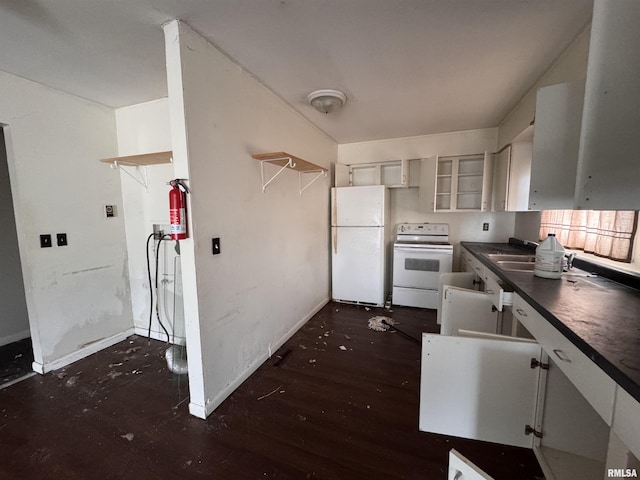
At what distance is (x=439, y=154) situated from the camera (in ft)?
11.5

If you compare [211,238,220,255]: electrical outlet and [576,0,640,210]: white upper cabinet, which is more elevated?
[576,0,640,210]: white upper cabinet

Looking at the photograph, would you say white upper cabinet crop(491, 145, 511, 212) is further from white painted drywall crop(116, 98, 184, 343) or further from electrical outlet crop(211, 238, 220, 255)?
white painted drywall crop(116, 98, 184, 343)

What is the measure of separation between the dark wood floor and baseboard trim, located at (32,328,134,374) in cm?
7

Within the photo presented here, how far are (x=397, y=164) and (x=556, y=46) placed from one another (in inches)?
82.7

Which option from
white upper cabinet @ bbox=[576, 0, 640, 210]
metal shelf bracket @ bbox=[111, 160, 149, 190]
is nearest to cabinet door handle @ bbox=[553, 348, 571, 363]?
white upper cabinet @ bbox=[576, 0, 640, 210]

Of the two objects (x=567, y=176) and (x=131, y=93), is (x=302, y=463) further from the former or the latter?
(x=131, y=93)

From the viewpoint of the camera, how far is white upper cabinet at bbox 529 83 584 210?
138cm

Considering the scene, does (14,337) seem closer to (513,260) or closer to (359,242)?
(359,242)

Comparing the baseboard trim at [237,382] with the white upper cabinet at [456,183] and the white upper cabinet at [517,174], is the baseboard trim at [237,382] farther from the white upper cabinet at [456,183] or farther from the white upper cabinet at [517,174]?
the white upper cabinet at [517,174]

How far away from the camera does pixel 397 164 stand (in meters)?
3.69

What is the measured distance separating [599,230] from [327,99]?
2.15m

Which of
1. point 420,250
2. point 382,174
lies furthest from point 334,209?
point 420,250

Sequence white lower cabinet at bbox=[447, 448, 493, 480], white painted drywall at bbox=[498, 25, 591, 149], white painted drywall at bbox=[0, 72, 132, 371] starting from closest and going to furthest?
A: 1. white lower cabinet at bbox=[447, 448, 493, 480]
2. white painted drywall at bbox=[498, 25, 591, 149]
3. white painted drywall at bbox=[0, 72, 132, 371]

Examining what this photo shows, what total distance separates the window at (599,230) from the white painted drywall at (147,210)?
10.5 feet
